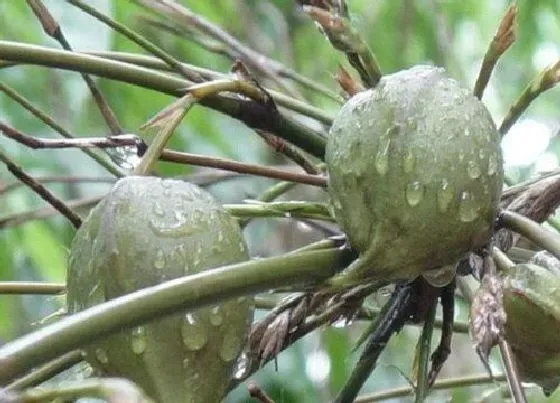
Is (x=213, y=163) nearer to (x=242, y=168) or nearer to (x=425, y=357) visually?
(x=242, y=168)

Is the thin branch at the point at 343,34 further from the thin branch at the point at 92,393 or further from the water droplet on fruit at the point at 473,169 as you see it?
the thin branch at the point at 92,393

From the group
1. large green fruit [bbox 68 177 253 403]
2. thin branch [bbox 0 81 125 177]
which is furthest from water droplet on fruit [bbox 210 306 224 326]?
thin branch [bbox 0 81 125 177]

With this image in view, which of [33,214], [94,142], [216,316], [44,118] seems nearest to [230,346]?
[216,316]

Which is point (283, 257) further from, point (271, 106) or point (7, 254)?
point (7, 254)

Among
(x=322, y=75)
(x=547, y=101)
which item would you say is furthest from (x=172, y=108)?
(x=547, y=101)

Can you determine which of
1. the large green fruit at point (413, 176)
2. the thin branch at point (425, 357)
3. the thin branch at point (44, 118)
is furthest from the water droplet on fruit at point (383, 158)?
the thin branch at point (44, 118)

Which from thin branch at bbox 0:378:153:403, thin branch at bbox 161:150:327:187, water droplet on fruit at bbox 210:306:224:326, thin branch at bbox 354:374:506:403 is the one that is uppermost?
thin branch at bbox 0:378:153:403

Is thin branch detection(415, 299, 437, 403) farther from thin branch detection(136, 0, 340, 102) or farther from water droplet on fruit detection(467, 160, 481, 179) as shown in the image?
thin branch detection(136, 0, 340, 102)
